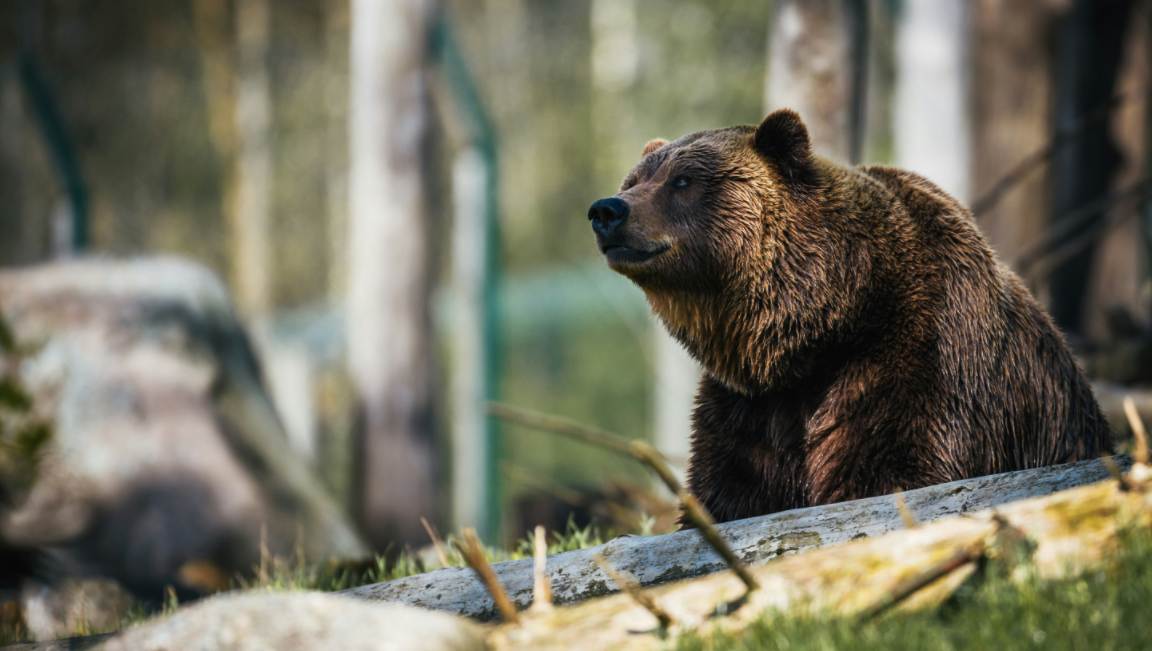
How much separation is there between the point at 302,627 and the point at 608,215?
1849 mm

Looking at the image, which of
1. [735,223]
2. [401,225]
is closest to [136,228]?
[401,225]

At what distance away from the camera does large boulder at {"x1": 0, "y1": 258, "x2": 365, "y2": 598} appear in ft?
23.2

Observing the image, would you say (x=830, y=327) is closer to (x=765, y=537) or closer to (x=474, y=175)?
(x=765, y=537)

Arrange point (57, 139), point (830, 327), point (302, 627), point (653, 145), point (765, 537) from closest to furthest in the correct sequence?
1. point (302, 627)
2. point (765, 537)
3. point (830, 327)
4. point (653, 145)
5. point (57, 139)

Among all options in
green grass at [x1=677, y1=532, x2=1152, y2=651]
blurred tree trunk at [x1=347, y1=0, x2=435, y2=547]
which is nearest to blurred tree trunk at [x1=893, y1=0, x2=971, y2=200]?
blurred tree trunk at [x1=347, y1=0, x2=435, y2=547]

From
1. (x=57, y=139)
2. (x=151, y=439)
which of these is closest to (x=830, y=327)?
(x=151, y=439)

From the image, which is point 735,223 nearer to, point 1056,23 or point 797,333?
point 797,333

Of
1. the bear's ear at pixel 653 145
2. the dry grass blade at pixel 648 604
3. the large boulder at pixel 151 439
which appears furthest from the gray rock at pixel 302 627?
the large boulder at pixel 151 439

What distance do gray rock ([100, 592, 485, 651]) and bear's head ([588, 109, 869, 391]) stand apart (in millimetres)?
1648

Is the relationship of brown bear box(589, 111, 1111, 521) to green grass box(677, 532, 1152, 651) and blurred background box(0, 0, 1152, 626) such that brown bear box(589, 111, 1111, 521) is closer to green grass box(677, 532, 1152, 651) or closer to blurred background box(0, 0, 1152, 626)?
green grass box(677, 532, 1152, 651)

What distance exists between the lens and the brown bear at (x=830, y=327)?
382cm

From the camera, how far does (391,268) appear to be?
8695mm

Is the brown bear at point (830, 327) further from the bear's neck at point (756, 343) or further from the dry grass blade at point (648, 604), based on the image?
the dry grass blade at point (648, 604)

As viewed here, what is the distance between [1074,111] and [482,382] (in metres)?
5.41
